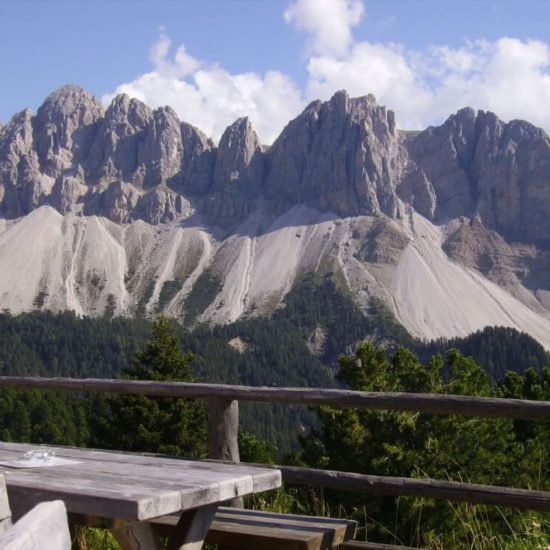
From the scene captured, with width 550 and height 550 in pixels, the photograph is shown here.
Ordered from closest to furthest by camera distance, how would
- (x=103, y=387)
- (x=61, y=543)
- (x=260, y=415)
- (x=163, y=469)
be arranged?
(x=61, y=543) < (x=163, y=469) < (x=103, y=387) < (x=260, y=415)

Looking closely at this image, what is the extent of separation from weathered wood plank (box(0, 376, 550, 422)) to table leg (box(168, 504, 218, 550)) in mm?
2258

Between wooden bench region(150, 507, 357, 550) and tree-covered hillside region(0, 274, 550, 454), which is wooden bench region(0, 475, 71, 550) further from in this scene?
tree-covered hillside region(0, 274, 550, 454)

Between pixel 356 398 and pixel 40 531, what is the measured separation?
4.40 meters

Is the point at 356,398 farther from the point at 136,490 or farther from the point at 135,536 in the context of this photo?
the point at 136,490

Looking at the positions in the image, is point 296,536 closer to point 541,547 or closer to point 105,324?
point 541,547

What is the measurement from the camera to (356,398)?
239 inches

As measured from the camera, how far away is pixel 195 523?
3887mm

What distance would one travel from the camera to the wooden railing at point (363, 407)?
534 centimetres

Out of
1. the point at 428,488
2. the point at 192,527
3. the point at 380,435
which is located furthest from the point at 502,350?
the point at 192,527

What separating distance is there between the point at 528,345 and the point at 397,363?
511ft

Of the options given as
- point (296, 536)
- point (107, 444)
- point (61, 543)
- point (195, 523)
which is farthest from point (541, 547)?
point (107, 444)

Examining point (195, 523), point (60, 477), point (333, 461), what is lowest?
point (333, 461)

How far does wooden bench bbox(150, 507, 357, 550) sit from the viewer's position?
445 centimetres

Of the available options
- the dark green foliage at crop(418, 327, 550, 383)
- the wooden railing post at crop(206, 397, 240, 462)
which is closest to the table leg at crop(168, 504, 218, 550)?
the wooden railing post at crop(206, 397, 240, 462)
